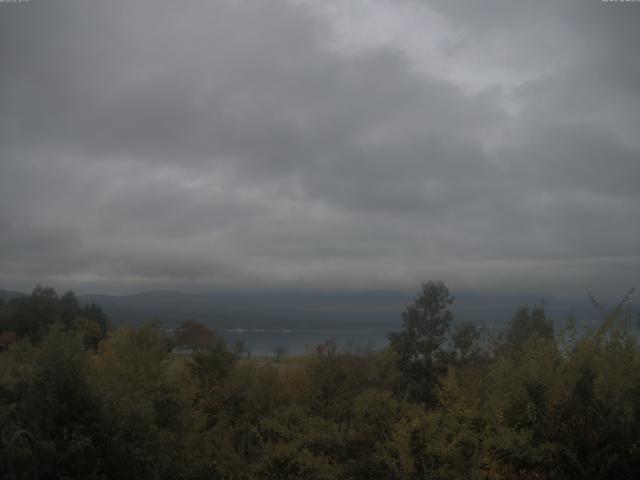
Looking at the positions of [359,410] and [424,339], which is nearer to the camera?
[359,410]

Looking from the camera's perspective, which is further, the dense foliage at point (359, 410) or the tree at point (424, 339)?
the tree at point (424, 339)

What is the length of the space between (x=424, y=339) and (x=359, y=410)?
812cm

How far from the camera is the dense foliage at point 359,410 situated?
41.0ft

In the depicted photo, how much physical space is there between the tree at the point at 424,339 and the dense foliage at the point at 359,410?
6 cm

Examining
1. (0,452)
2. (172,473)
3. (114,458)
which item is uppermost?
(0,452)

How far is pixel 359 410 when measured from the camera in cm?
1900

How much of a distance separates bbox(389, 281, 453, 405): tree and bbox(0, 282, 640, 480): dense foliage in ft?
0.21

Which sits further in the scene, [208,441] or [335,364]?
[335,364]

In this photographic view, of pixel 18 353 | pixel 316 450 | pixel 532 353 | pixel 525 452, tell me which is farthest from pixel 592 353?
pixel 18 353

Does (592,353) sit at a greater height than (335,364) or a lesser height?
greater

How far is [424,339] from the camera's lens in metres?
26.3

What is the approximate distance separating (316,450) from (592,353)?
361 inches

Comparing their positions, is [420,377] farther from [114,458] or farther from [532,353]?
[114,458]

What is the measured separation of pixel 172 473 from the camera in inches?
668
